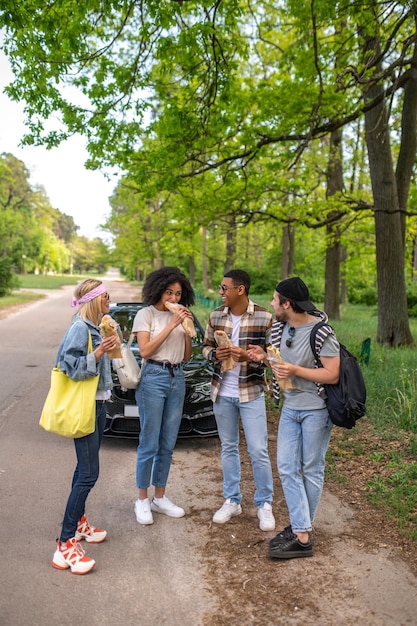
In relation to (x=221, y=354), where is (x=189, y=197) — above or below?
above

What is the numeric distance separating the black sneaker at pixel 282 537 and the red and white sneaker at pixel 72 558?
46.9 inches

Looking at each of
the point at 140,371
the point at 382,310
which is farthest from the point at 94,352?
the point at 382,310

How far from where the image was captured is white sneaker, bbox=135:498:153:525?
4168 millimetres

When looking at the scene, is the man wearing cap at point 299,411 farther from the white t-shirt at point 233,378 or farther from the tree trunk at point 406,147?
the tree trunk at point 406,147

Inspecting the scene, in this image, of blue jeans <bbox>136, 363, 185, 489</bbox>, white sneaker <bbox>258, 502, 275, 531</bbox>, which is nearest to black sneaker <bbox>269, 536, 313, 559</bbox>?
white sneaker <bbox>258, 502, 275, 531</bbox>

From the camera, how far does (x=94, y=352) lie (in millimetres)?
3510

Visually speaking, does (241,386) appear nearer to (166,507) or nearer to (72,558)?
(166,507)

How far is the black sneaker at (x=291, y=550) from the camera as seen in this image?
11.9ft

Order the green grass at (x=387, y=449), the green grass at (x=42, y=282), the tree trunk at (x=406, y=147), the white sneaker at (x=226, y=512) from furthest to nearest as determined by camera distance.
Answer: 1. the green grass at (x=42, y=282)
2. the tree trunk at (x=406, y=147)
3. the green grass at (x=387, y=449)
4. the white sneaker at (x=226, y=512)

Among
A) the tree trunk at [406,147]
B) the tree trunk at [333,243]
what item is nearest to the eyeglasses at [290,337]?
the tree trunk at [406,147]

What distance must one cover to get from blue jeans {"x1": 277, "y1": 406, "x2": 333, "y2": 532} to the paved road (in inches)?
30.3

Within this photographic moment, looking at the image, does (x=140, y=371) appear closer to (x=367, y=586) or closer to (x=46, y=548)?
(x=46, y=548)

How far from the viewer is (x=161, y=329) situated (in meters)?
4.13

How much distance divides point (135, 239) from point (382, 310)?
24714mm
